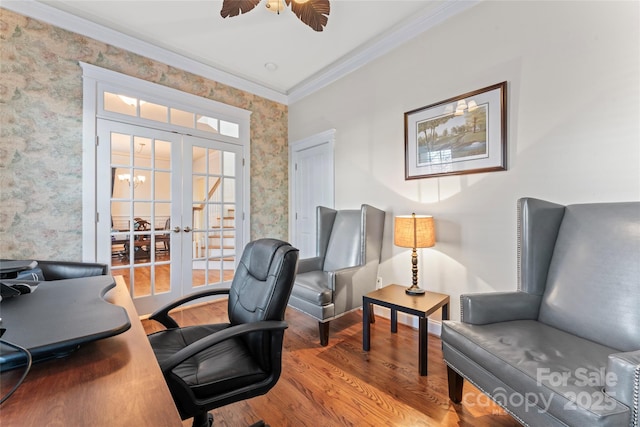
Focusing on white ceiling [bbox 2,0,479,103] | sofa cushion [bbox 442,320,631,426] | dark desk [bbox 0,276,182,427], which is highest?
white ceiling [bbox 2,0,479,103]

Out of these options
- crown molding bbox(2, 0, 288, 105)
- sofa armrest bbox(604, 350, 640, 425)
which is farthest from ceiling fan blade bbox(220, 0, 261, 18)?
sofa armrest bbox(604, 350, 640, 425)

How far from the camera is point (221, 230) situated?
350 cm

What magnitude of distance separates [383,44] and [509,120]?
1521 millimetres

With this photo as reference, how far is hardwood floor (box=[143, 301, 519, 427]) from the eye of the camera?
1.43m

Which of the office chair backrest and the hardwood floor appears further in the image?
the hardwood floor

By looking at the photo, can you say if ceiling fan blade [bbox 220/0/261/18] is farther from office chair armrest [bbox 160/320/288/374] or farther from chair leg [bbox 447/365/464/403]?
chair leg [bbox 447/365/464/403]

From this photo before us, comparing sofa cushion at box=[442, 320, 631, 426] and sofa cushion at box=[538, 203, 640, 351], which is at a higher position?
sofa cushion at box=[538, 203, 640, 351]

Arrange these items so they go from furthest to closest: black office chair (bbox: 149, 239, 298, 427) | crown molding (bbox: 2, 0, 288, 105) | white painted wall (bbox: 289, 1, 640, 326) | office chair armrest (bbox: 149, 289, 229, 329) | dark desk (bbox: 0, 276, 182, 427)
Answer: crown molding (bbox: 2, 0, 288, 105)
white painted wall (bbox: 289, 1, 640, 326)
office chair armrest (bbox: 149, 289, 229, 329)
black office chair (bbox: 149, 239, 298, 427)
dark desk (bbox: 0, 276, 182, 427)

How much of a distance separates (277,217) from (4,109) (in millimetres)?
2850

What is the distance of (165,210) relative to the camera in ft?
→ 9.93

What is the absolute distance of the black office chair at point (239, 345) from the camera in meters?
0.96

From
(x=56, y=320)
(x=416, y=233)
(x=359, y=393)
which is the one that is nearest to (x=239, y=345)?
(x=56, y=320)

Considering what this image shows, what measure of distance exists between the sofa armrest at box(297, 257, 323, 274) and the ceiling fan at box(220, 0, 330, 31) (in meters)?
2.11

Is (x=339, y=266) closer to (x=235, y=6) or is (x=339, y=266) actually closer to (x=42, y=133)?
(x=235, y=6)
